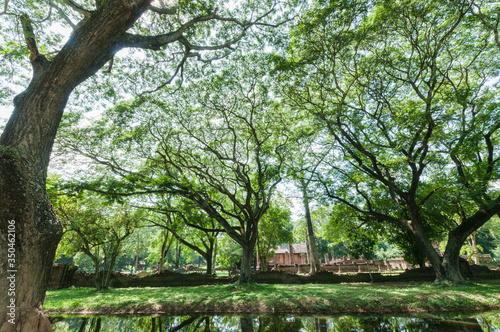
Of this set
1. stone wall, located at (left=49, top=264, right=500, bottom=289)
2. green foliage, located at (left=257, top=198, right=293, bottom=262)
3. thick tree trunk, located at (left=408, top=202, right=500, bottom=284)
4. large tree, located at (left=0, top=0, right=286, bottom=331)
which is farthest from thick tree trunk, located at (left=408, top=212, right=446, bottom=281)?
large tree, located at (left=0, top=0, right=286, bottom=331)

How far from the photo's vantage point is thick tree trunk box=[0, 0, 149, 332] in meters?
2.41

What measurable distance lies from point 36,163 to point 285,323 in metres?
6.28

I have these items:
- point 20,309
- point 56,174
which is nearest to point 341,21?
point 20,309

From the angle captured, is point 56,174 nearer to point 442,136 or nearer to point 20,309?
point 20,309

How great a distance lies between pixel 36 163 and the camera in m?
2.84

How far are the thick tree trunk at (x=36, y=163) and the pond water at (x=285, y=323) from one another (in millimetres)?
4072

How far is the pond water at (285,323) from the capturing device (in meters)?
5.26

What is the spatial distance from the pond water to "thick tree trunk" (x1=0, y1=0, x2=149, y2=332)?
4.07 m

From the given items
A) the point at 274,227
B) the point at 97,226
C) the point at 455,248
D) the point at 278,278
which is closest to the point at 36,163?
the point at 97,226

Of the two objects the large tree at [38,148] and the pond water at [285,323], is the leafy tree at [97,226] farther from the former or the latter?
the large tree at [38,148]

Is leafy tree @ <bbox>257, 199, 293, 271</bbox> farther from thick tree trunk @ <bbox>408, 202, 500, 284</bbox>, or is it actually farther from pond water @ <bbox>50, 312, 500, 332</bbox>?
pond water @ <bbox>50, 312, 500, 332</bbox>

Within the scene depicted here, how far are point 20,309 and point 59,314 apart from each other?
Answer: 732 centimetres

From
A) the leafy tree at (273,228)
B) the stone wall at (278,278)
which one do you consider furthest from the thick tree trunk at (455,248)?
the leafy tree at (273,228)

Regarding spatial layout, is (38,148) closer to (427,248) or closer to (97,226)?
(97,226)
